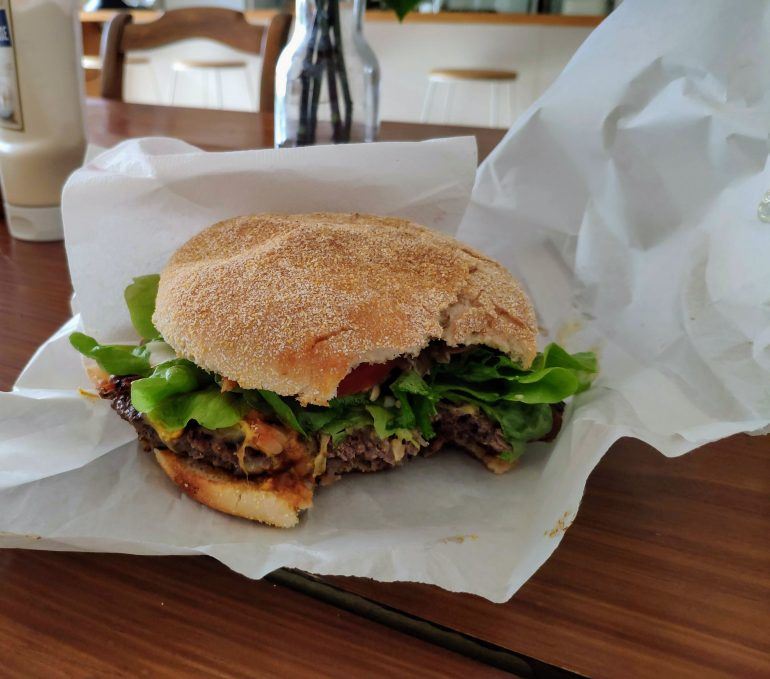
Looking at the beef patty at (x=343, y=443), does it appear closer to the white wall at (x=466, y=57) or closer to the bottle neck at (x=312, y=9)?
the bottle neck at (x=312, y=9)

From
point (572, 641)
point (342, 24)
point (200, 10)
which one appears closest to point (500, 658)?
point (572, 641)

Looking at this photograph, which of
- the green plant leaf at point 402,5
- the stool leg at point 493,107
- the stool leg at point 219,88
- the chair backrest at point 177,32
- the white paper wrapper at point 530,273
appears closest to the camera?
the white paper wrapper at point 530,273

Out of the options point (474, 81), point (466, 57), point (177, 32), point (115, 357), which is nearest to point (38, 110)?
point (115, 357)

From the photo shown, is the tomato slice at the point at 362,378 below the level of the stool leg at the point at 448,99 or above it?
above

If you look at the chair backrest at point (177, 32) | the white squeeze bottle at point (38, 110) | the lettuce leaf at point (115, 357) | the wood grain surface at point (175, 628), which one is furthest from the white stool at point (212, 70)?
the wood grain surface at point (175, 628)

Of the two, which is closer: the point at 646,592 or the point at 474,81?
the point at 646,592

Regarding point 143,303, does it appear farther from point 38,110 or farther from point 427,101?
point 427,101

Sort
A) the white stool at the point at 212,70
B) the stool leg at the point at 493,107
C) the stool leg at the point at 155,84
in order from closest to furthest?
the stool leg at the point at 493,107 → the white stool at the point at 212,70 → the stool leg at the point at 155,84
